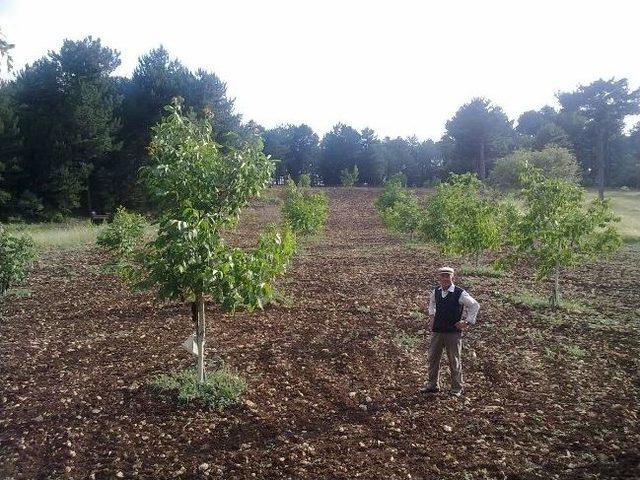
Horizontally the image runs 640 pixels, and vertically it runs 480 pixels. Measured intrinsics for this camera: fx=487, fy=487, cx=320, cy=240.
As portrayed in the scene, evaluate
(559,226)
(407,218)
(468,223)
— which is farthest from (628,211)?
(559,226)

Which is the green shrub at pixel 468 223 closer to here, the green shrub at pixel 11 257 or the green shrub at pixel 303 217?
the green shrub at pixel 303 217

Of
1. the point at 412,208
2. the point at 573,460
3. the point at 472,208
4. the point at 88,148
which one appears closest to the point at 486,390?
the point at 573,460

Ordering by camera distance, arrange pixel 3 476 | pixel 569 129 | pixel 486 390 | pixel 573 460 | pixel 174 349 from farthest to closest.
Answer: pixel 569 129
pixel 174 349
pixel 486 390
pixel 573 460
pixel 3 476

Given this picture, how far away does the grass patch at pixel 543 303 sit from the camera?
12.6 metres

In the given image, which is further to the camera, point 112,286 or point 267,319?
point 112,286

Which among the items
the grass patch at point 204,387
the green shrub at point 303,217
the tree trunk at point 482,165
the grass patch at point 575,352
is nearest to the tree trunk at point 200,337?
the grass patch at point 204,387

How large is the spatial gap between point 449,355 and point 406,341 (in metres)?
2.47

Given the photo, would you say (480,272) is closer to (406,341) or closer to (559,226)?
(559,226)

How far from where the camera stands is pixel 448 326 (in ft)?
24.3

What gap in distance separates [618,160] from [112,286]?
247ft

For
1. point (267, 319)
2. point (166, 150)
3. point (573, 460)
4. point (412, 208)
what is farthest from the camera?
point (412, 208)

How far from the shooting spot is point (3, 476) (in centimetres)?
520

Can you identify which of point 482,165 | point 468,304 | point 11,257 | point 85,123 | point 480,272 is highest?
point 85,123

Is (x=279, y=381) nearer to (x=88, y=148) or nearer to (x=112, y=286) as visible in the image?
(x=112, y=286)
